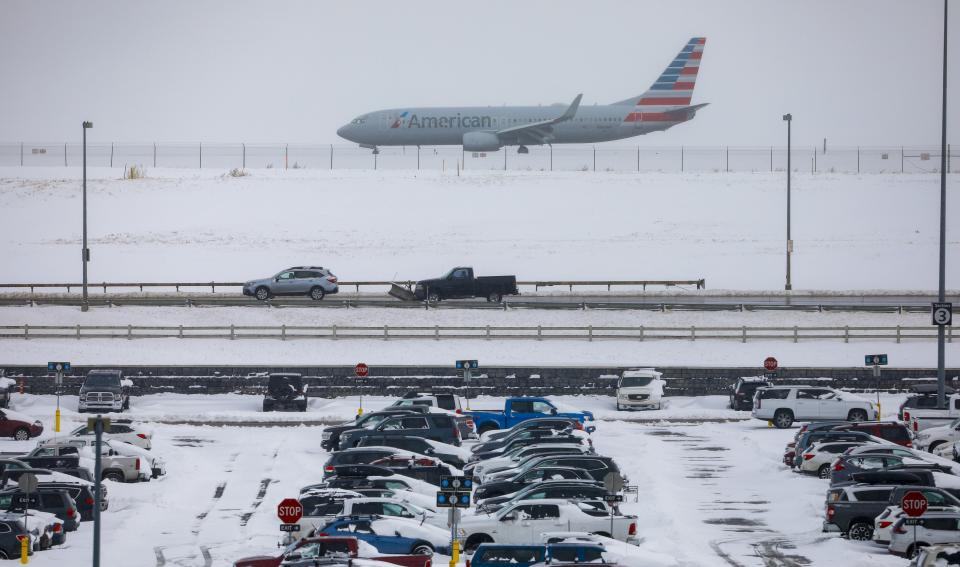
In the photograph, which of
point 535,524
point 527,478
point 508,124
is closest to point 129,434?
point 527,478

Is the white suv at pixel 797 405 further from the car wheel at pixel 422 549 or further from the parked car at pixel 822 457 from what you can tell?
the car wheel at pixel 422 549

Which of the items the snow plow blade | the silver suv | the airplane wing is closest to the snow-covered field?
the snow plow blade

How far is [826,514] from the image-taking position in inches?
1002

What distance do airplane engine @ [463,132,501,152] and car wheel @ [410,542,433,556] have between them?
2924 inches

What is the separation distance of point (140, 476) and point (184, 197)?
64983mm

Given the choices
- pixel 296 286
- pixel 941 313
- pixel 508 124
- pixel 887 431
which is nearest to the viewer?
pixel 887 431

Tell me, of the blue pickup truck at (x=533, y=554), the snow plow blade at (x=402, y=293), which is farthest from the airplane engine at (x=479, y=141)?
the blue pickup truck at (x=533, y=554)

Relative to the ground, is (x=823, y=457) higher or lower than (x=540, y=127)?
lower

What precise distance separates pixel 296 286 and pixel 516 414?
21325 millimetres

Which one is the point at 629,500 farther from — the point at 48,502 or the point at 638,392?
the point at 638,392

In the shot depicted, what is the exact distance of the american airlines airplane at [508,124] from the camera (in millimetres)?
96562

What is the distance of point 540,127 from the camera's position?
96.1m

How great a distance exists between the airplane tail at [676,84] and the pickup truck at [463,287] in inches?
1950

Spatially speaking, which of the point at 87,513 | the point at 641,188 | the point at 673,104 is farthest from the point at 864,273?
the point at 87,513
